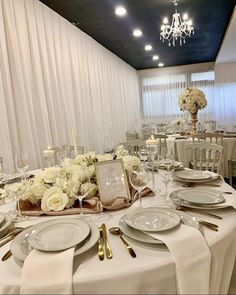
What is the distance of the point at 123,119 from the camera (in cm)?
754

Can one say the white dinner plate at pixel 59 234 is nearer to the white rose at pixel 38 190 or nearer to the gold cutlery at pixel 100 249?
the gold cutlery at pixel 100 249

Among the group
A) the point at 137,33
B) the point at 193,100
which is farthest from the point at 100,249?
the point at 137,33

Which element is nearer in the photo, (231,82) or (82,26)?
(82,26)

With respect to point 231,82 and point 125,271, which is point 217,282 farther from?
point 231,82

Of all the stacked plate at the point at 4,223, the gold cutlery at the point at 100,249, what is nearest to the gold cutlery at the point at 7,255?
the stacked plate at the point at 4,223

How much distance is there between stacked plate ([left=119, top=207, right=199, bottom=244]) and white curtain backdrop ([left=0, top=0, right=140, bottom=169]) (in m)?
2.19

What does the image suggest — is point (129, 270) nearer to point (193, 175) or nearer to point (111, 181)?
point (111, 181)

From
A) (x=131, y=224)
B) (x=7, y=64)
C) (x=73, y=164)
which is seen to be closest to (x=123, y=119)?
(x=7, y=64)

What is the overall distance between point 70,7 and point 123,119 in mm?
4074

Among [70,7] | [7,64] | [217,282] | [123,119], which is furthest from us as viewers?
[123,119]

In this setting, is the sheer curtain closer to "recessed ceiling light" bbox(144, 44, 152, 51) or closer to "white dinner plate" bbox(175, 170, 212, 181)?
"recessed ceiling light" bbox(144, 44, 152, 51)

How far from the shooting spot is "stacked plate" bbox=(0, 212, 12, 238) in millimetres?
1045

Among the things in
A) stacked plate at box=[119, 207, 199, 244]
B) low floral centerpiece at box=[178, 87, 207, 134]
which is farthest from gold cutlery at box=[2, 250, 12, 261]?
low floral centerpiece at box=[178, 87, 207, 134]

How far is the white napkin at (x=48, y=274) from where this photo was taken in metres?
0.72
